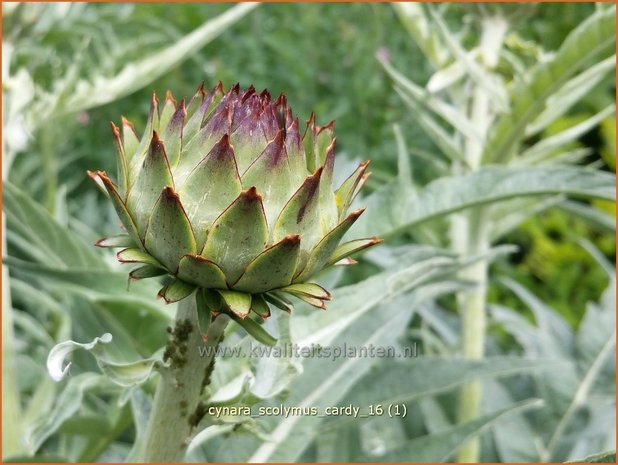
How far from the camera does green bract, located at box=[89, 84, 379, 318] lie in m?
0.50

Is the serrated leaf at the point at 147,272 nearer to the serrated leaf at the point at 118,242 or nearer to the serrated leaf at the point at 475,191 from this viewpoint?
the serrated leaf at the point at 118,242

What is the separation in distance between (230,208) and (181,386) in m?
0.16

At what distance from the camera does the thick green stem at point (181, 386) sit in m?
0.57

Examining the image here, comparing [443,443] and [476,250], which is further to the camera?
[476,250]

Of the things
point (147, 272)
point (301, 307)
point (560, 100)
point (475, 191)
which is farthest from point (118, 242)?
point (560, 100)

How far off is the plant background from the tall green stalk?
1.3 inches

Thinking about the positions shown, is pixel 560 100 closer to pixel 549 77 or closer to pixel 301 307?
pixel 549 77

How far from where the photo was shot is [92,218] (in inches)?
62.1

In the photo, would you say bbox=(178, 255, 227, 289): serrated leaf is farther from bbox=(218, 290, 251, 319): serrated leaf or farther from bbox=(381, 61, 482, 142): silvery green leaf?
bbox=(381, 61, 482, 142): silvery green leaf

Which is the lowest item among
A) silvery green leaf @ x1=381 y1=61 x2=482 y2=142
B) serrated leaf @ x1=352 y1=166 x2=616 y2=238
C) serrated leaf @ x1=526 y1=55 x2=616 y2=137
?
serrated leaf @ x1=352 y1=166 x2=616 y2=238

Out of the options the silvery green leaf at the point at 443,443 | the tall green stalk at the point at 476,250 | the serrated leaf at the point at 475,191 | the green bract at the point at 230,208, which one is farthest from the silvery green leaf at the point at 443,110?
the green bract at the point at 230,208

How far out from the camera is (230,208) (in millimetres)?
490

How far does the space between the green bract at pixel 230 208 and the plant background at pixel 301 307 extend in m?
0.11

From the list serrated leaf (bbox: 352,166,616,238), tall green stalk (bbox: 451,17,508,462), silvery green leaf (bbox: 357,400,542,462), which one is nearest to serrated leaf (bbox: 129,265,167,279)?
serrated leaf (bbox: 352,166,616,238)
